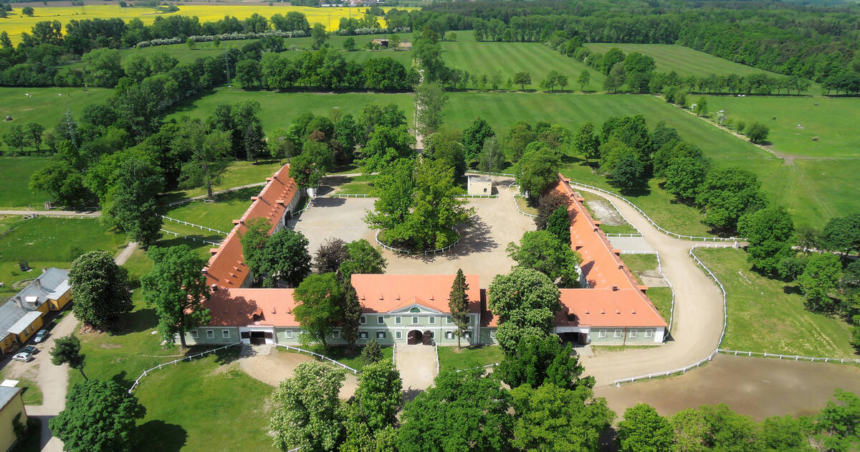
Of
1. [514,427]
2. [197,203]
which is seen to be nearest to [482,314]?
[514,427]

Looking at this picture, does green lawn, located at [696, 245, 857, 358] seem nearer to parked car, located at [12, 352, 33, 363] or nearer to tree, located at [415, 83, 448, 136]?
tree, located at [415, 83, 448, 136]

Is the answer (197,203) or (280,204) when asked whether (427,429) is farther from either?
(197,203)

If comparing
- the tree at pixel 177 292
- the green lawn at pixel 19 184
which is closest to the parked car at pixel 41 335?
the tree at pixel 177 292

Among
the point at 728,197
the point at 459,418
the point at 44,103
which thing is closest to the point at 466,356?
the point at 459,418

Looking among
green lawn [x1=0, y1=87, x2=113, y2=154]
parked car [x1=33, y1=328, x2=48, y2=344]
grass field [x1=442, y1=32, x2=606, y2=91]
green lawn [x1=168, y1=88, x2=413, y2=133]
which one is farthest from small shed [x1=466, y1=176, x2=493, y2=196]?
green lawn [x1=0, y1=87, x2=113, y2=154]

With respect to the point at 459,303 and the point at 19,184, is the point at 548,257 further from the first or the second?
the point at 19,184
